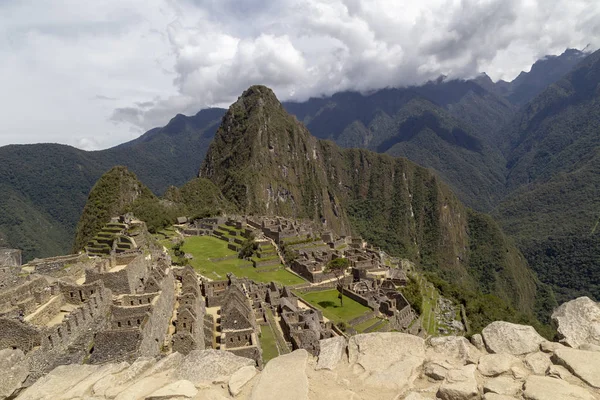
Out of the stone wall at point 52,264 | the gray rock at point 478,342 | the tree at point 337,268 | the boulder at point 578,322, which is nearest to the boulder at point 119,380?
the gray rock at point 478,342

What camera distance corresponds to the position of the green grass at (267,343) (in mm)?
20531

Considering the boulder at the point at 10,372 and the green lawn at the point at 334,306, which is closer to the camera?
the boulder at the point at 10,372

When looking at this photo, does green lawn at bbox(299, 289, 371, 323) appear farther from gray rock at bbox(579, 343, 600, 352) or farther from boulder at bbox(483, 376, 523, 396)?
boulder at bbox(483, 376, 523, 396)

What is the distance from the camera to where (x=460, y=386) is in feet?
14.4

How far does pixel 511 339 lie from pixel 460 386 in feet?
4.89

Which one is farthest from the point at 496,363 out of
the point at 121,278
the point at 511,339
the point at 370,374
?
the point at 121,278

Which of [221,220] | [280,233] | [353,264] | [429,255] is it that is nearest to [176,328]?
[353,264]

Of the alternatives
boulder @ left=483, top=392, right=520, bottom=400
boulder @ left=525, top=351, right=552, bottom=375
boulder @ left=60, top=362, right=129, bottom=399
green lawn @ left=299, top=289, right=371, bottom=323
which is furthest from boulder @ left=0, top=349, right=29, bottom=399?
green lawn @ left=299, top=289, right=371, bottom=323

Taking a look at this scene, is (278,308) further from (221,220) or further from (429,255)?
(429,255)

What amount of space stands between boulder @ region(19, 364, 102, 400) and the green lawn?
27.8 meters

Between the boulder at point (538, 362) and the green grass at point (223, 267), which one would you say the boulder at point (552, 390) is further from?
the green grass at point (223, 267)

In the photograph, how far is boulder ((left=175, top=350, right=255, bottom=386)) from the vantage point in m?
5.17

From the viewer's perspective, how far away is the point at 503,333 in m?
5.47

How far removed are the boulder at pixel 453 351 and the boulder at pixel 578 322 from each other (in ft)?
4.10
